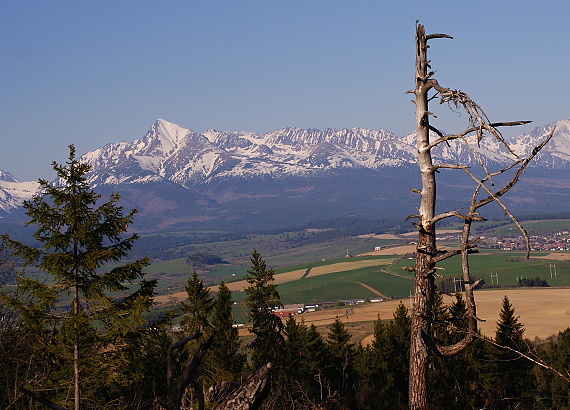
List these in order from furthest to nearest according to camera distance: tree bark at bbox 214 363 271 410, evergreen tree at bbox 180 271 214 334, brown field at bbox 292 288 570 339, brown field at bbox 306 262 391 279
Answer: brown field at bbox 306 262 391 279
brown field at bbox 292 288 570 339
evergreen tree at bbox 180 271 214 334
tree bark at bbox 214 363 271 410

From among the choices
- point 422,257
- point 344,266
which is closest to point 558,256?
point 344,266

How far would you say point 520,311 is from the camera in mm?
80125

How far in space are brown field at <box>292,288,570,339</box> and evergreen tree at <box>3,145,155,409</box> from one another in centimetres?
5382

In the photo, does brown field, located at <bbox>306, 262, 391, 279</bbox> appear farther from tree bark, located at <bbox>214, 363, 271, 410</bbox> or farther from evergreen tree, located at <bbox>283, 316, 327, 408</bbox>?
tree bark, located at <bbox>214, 363, 271, 410</bbox>

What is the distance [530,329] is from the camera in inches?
2655

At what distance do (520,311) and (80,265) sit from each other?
250 feet

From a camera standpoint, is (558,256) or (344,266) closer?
(558,256)

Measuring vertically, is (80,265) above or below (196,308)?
above

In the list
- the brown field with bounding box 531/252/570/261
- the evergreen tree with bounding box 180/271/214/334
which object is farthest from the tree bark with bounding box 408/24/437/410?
the brown field with bounding box 531/252/570/261

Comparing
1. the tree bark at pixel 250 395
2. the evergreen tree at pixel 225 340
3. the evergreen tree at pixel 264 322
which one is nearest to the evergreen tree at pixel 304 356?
the evergreen tree at pixel 264 322

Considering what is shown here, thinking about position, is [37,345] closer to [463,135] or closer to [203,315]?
[463,135]

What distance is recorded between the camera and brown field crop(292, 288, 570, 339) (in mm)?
68562

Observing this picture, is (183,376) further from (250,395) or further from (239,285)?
(239,285)

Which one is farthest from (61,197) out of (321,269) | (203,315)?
(321,269)
